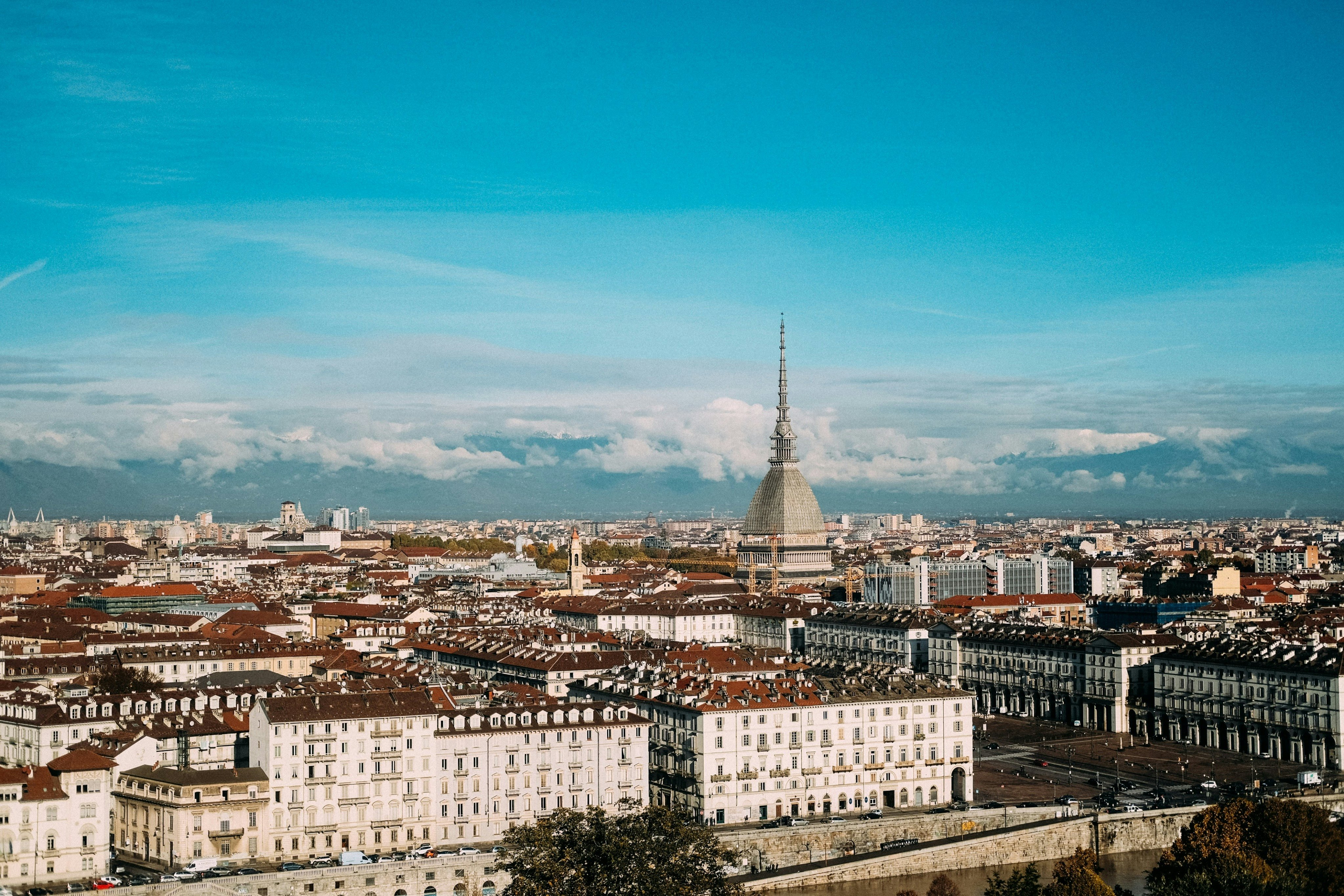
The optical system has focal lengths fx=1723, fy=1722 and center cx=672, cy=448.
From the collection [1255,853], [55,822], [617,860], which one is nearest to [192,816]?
[55,822]

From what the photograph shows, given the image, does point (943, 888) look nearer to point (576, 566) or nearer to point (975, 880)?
point (975, 880)

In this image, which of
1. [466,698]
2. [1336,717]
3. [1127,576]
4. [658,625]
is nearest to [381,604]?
[658,625]

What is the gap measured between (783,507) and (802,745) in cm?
9073

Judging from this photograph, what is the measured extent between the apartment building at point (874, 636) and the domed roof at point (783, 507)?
49763mm

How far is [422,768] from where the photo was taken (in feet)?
157

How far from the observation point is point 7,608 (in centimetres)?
10275

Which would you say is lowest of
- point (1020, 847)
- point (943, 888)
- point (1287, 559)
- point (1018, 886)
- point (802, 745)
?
point (1020, 847)

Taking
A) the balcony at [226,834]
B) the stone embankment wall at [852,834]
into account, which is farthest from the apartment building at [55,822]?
the stone embankment wall at [852,834]

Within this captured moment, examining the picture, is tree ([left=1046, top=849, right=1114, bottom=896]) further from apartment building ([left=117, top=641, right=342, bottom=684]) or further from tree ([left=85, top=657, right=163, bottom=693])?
apartment building ([left=117, top=641, right=342, bottom=684])

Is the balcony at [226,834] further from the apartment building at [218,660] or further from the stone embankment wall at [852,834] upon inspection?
the apartment building at [218,660]

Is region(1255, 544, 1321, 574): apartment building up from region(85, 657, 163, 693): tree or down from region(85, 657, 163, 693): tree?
up

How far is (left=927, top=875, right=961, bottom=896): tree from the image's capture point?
40.1 metres

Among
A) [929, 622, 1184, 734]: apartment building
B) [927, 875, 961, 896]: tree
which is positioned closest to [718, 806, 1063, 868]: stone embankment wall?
[927, 875, 961, 896]: tree

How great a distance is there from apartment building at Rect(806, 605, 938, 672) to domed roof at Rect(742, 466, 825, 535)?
49763mm
